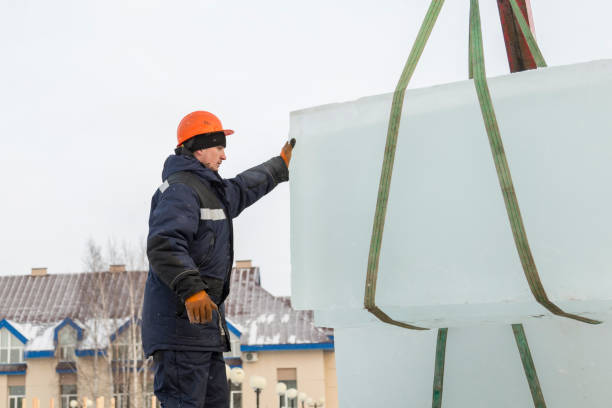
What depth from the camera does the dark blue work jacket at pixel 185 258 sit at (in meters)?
2.08

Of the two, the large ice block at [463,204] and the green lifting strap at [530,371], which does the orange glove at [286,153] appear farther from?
the green lifting strap at [530,371]

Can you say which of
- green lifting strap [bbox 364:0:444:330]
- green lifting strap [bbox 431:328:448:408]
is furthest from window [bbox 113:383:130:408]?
green lifting strap [bbox 364:0:444:330]

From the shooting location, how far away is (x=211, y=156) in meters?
2.45

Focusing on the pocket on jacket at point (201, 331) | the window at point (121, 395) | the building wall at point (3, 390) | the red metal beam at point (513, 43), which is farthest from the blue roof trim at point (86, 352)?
the red metal beam at point (513, 43)

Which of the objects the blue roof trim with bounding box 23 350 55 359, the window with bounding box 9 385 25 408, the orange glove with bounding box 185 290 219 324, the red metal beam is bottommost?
the window with bounding box 9 385 25 408

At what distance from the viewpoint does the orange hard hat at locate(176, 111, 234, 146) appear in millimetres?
2422

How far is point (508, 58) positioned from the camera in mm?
2527

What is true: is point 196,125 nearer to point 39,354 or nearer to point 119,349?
point 119,349

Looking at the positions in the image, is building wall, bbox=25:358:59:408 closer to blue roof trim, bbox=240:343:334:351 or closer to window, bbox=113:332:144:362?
window, bbox=113:332:144:362

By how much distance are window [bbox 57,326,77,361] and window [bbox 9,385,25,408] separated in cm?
220

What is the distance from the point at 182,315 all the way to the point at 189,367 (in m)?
0.18

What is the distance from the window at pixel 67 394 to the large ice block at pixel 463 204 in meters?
26.3

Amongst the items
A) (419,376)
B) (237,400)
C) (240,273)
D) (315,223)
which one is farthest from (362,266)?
(240,273)

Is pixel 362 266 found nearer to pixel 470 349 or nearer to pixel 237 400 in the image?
pixel 470 349
